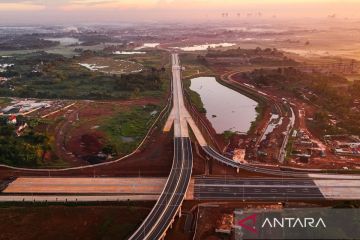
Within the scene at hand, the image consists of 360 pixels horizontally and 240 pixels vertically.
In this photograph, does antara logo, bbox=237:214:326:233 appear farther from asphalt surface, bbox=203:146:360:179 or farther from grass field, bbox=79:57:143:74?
grass field, bbox=79:57:143:74

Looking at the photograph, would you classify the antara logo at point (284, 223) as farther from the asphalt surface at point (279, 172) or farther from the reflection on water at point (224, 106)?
the reflection on water at point (224, 106)

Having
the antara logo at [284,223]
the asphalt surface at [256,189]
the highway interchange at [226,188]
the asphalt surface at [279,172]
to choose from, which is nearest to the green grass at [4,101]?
the highway interchange at [226,188]

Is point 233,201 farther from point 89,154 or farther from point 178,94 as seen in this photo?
point 178,94

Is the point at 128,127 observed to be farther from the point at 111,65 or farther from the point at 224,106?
the point at 111,65

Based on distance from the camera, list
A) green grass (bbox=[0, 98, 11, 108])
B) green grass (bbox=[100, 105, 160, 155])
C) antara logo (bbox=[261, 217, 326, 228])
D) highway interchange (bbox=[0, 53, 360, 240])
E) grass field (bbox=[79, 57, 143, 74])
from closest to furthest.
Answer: antara logo (bbox=[261, 217, 326, 228]), highway interchange (bbox=[0, 53, 360, 240]), green grass (bbox=[100, 105, 160, 155]), green grass (bbox=[0, 98, 11, 108]), grass field (bbox=[79, 57, 143, 74])

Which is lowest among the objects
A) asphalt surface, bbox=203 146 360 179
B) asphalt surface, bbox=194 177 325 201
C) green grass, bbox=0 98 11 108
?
asphalt surface, bbox=194 177 325 201

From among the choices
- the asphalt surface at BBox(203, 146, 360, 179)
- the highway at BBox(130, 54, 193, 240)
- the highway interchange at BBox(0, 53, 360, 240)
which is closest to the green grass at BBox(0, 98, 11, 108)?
the highway at BBox(130, 54, 193, 240)
